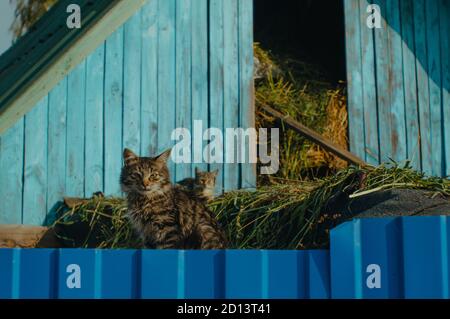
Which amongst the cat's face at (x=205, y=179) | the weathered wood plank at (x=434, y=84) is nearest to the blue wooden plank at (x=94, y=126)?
the cat's face at (x=205, y=179)

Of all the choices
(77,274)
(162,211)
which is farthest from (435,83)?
(77,274)

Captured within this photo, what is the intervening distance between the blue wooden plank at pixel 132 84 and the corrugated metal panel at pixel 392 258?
4.72 metres

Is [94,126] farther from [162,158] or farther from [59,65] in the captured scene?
[162,158]

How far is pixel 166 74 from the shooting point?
1020 cm

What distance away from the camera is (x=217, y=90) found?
10.3 meters

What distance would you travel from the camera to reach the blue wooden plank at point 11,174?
9445 millimetres

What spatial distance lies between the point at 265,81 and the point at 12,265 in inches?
248

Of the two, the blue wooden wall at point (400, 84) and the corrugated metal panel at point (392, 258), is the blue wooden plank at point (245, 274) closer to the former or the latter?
the corrugated metal panel at point (392, 258)

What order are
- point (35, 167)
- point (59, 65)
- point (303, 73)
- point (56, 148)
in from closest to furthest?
point (59, 65) < point (35, 167) < point (56, 148) < point (303, 73)

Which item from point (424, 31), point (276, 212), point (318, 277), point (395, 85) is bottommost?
point (318, 277)

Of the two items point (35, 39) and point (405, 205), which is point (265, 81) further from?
point (405, 205)

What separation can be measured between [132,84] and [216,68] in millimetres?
854

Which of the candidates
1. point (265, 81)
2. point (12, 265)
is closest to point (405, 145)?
point (265, 81)

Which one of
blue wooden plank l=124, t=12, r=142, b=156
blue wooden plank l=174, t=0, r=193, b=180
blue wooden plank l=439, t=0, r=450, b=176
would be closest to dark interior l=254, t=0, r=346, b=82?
blue wooden plank l=439, t=0, r=450, b=176
